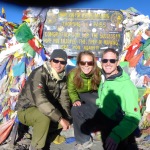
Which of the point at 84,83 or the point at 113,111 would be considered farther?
the point at 84,83

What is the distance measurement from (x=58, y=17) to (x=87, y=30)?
750 mm

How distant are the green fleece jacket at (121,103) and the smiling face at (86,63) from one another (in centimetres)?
49

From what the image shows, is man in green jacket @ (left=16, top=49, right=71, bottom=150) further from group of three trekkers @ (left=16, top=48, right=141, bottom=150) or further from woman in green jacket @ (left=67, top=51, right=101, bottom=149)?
woman in green jacket @ (left=67, top=51, right=101, bottom=149)

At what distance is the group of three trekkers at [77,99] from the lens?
315cm

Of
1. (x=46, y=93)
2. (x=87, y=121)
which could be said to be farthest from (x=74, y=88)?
(x=87, y=121)

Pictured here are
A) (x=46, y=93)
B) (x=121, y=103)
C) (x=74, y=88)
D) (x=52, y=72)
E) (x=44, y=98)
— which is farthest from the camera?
(x=74, y=88)

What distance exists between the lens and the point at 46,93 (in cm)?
370

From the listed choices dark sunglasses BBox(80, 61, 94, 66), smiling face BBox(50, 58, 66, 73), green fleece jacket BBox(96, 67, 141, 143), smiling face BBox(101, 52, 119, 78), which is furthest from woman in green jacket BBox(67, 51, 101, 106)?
smiling face BBox(101, 52, 119, 78)

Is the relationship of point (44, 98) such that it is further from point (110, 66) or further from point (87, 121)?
point (110, 66)

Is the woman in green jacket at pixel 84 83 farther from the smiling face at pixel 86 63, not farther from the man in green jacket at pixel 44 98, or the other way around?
the man in green jacket at pixel 44 98

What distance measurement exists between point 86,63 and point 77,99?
1.78 ft

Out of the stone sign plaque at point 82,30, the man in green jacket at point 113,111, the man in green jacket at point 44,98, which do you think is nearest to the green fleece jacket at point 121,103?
the man in green jacket at point 113,111

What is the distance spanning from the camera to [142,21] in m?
5.73

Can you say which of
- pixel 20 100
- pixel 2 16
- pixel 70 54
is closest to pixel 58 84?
pixel 20 100
